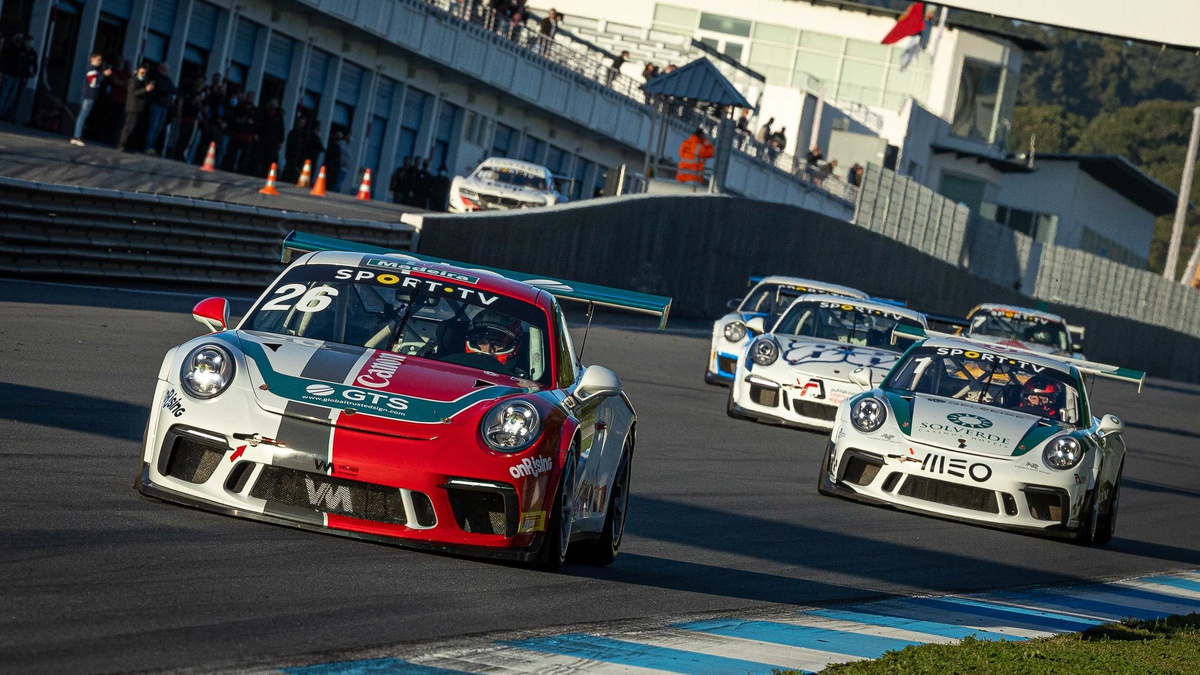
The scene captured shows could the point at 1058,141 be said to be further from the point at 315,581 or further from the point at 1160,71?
the point at 315,581

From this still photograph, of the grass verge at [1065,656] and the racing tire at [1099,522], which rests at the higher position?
the racing tire at [1099,522]

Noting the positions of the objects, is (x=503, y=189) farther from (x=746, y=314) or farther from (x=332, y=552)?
(x=332, y=552)

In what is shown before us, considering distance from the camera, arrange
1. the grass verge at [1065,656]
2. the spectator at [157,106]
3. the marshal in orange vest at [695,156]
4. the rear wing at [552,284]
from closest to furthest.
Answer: the grass verge at [1065,656]
the rear wing at [552,284]
the spectator at [157,106]
the marshal in orange vest at [695,156]

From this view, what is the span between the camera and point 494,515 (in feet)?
21.7

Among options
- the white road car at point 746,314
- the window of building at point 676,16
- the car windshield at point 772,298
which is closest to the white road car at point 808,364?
the white road car at point 746,314

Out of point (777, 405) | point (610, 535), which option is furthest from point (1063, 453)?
point (777, 405)

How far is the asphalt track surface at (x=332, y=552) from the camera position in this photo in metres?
5.26

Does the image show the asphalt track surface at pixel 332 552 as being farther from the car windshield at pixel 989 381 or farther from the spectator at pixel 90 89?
the spectator at pixel 90 89

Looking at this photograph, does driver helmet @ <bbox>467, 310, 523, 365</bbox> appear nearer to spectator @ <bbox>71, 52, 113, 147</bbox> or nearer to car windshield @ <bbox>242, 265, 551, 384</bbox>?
car windshield @ <bbox>242, 265, 551, 384</bbox>

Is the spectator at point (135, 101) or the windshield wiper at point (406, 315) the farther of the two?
the spectator at point (135, 101)

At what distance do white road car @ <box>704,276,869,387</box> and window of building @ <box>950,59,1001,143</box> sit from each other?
5561 cm

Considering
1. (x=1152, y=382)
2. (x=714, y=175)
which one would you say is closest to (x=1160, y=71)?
(x=1152, y=382)

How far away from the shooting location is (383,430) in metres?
6.49

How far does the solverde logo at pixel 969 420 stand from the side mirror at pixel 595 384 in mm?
4540
